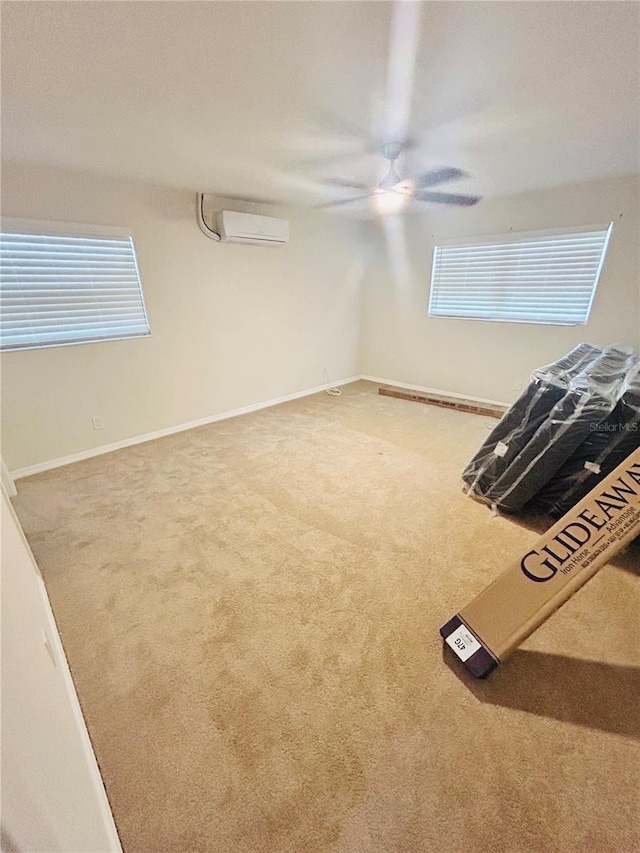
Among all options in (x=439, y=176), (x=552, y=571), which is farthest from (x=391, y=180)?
(x=552, y=571)

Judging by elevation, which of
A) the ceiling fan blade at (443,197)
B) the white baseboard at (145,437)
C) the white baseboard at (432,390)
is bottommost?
the white baseboard at (145,437)

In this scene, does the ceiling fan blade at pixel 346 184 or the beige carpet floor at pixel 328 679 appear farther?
the ceiling fan blade at pixel 346 184

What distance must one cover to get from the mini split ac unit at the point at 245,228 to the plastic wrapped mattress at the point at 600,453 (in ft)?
10.4

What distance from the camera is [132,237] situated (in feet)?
9.31

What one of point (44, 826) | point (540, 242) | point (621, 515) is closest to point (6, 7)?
point (44, 826)

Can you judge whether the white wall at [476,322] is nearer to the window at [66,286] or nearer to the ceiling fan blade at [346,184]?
the ceiling fan blade at [346,184]

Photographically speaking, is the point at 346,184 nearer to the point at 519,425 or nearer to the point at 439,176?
the point at 439,176

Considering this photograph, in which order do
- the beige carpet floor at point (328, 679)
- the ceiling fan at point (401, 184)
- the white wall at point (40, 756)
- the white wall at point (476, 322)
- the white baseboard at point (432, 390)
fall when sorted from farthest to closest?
1. the white baseboard at point (432, 390)
2. the white wall at point (476, 322)
3. the ceiling fan at point (401, 184)
4. the beige carpet floor at point (328, 679)
5. the white wall at point (40, 756)

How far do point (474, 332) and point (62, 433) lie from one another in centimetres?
423

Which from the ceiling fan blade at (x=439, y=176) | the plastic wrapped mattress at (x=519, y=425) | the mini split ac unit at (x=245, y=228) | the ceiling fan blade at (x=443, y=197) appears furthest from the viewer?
the mini split ac unit at (x=245, y=228)

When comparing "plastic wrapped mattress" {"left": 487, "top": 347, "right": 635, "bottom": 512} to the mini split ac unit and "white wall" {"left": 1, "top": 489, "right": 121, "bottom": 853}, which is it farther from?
the mini split ac unit

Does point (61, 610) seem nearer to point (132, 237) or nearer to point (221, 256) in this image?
point (132, 237)

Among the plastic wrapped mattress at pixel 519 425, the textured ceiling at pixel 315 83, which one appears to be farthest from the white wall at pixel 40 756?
the plastic wrapped mattress at pixel 519 425

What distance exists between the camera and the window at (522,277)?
3.25 meters
